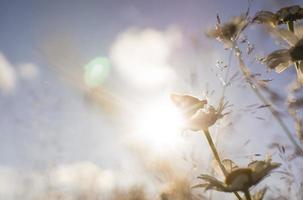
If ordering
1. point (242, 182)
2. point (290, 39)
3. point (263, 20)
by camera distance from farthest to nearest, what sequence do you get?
point (290, 39), point (263, 20), point (242, 182)

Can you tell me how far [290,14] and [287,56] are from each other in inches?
9.9

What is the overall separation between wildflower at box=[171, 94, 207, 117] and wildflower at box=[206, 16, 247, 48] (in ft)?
1.40

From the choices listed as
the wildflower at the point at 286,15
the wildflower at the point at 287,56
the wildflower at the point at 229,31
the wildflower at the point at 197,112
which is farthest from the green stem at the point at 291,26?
the wildflower at the point at 197,112

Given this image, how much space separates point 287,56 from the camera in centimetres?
251

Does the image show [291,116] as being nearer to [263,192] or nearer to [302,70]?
[302,70]

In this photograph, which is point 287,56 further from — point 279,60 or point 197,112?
point 197,112

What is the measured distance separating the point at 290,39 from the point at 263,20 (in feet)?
0.79

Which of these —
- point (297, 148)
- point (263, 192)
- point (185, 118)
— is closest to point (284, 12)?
point (297, 148)

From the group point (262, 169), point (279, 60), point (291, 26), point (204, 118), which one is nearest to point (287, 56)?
point (279, 60)

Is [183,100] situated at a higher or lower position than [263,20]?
lower

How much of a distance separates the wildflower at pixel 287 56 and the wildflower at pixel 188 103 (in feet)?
2.03

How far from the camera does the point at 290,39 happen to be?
8.09 ft

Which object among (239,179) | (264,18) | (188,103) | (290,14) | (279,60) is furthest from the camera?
(290,14)

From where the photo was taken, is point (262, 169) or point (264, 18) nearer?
point (262, 169)
